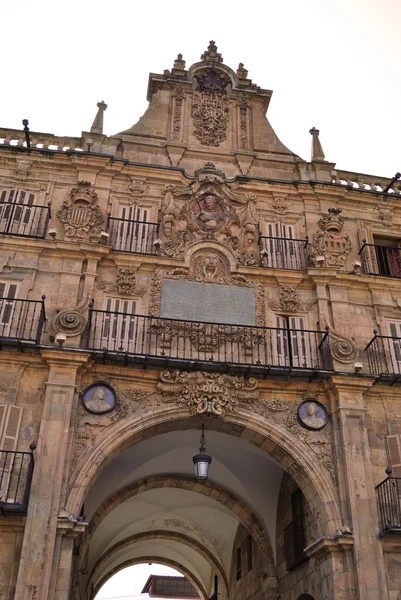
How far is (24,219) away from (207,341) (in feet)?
19.4

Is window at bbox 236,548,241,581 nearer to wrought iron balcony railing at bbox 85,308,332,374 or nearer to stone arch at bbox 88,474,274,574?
stone arch at bbox 88,474,274,574

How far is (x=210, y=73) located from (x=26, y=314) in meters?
10.2

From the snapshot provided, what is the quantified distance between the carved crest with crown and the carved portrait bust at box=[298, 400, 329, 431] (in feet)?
13.6

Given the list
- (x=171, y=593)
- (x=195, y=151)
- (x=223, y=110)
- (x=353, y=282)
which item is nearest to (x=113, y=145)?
(x=195, y=151)

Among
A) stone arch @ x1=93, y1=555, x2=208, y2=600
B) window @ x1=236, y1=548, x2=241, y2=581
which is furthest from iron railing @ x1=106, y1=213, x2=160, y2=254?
stone arch @ x1=93, y1=555, x2=208, y2=600

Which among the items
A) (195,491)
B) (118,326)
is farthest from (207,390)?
(195,491)

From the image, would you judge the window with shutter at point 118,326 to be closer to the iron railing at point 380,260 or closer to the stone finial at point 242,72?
the iron railing at point 380,260

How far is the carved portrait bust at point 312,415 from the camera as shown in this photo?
14352mm

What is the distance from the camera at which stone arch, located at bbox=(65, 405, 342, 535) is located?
13.1 m

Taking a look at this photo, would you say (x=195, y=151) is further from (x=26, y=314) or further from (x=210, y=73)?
(x=26, y=314)

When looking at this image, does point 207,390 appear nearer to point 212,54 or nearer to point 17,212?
point 17,212

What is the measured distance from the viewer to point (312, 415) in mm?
14492

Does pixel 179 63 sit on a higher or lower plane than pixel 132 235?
higher

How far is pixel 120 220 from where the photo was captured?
54.5 feet
